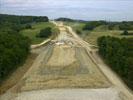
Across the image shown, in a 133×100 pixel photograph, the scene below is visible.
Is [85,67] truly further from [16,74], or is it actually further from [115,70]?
[16,74]

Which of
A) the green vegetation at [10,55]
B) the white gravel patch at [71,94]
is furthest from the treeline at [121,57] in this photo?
the green vegetation at [10,55]

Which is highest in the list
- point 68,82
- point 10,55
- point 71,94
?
point 10,55

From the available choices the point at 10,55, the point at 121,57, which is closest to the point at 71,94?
the point at 121,57

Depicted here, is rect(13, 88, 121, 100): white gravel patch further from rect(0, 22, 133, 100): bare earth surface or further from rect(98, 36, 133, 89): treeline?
rect(98, 36, 133, 89): treeline

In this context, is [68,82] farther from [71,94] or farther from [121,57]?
[121,57]

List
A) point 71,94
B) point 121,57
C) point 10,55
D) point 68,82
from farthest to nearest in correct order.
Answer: point 10,55 → point 121,57 → point 68,82 → point 71,94
